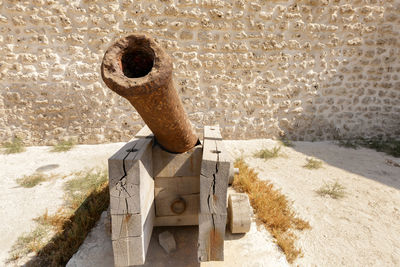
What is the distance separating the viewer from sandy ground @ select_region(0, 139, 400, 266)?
6.33 feet

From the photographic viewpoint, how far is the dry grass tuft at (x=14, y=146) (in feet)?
14.3

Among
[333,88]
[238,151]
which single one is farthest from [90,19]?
[333,88]

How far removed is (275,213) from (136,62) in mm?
2212

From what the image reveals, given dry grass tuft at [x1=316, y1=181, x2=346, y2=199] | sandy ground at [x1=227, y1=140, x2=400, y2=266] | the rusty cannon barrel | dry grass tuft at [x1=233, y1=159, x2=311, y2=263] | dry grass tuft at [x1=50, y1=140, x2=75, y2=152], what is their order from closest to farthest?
the rusty cannon barrel
dry grass tuft at [x1=233, y1=159, x2=311, y2=263]
sandy ground at [x1=227, y1=140, x2=400, y2=266]
dry grass tuft at [x1=316, y1=181, x2=346, y2=199]
dry grass tuft at [x1=50, y1=140, x2=75, y2=152]

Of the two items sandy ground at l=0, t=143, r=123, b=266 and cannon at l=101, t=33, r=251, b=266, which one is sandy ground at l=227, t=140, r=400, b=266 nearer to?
cannon at l=101, t=33, r=251, b=266

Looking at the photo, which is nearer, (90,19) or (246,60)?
(90,19)

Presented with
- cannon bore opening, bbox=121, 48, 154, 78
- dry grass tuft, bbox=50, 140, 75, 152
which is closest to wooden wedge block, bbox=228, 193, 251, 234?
cannon bore opening, bbox=121, 48, 154, 78

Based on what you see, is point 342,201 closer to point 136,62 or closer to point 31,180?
point 136,62

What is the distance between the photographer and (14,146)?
4.46m

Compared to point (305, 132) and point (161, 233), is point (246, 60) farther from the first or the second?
point (161, 233)

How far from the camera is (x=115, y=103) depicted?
15.4 ft

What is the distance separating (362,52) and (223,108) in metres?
3.47

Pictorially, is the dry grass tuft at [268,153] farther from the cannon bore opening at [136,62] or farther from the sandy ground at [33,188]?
the cannon bore opening at [136,62]

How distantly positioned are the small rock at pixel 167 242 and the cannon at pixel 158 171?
10 centimetres
